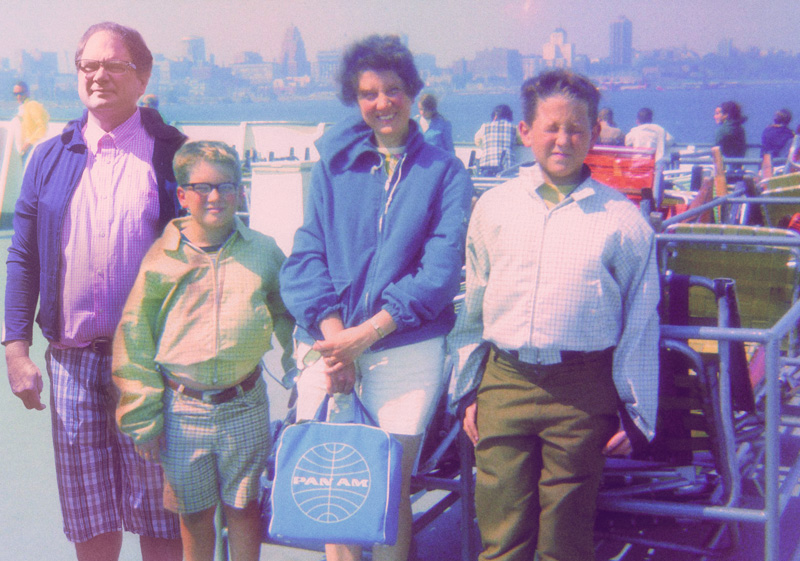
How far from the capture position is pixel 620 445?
2.00 metres

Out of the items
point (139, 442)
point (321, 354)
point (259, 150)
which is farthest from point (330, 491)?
point (259, 150)

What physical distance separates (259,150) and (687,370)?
9.42 metres

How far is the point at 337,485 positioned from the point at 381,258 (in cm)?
67

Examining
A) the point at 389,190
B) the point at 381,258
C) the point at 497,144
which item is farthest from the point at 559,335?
the point at 497,144

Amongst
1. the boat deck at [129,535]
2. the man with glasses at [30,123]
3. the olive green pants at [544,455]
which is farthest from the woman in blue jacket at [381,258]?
the man with glasses at [30,123]

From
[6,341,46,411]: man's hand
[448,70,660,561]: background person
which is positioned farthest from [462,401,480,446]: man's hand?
[6,341,46,411]: man's hand

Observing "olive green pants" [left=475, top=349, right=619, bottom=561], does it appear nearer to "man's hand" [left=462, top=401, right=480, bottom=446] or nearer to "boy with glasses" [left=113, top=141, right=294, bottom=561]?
"man's hand" [left=462, top=401, right=480, bottom=446]

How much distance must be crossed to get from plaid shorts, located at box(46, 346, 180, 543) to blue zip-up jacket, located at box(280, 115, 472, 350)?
2.23ft

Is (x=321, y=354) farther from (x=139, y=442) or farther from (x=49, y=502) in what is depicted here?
(x=49, y=502)

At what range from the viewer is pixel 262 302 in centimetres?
222

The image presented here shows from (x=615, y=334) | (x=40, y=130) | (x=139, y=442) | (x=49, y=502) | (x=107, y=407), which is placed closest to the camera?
(x=615, y=334)

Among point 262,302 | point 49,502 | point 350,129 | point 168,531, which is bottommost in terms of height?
point 49,502

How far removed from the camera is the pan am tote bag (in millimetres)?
1989

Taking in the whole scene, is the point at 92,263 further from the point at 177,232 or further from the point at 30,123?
the point at 30,123
